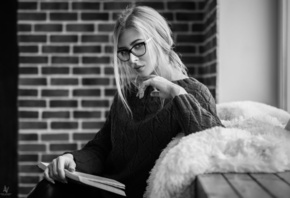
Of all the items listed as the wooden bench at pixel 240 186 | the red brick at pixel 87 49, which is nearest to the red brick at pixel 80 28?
the red brick at pixel 87 49

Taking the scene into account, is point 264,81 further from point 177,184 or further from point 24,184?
point 24,184

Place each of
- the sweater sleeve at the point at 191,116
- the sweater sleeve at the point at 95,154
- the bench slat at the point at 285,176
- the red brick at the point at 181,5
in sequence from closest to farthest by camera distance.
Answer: the bench slat at the point at 285,176 → the sweater sleeve at the point at 191,116 → the sweater sleeve at the point at 95,154 → the red brick at the point at 181,5

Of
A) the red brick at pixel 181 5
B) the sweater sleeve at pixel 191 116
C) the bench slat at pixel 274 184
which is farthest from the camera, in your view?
the red brick at pixel 181 5

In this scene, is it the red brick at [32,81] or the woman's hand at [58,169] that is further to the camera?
the red brick at [32,81]

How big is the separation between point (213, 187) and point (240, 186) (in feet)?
0.19

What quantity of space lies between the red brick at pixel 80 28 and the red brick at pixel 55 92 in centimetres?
42

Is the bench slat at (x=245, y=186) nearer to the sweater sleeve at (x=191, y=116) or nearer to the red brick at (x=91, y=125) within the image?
the sweater sleeve at (x=191, y=116)

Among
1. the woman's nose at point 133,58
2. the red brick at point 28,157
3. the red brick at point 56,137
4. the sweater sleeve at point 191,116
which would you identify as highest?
the woman's nose at point 133,58

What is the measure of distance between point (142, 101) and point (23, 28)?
1.44 meters

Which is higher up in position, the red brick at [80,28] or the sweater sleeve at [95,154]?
the red brick at [80,28]

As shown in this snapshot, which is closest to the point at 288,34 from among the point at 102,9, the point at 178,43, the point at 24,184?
the point at 178,43

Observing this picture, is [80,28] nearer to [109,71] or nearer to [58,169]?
[109,71]

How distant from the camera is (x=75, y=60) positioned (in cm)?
271

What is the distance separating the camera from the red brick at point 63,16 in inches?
106
